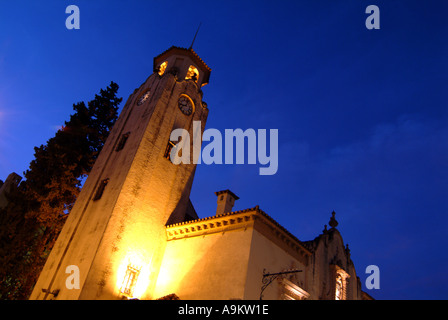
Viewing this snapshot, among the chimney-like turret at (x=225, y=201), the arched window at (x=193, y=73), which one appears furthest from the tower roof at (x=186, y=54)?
the chimney-like turret at (x=225, y=201)

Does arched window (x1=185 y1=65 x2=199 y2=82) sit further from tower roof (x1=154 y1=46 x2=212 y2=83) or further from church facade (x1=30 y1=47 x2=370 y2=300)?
church facade (x1=30 y1=47 x2=370 y2=300)

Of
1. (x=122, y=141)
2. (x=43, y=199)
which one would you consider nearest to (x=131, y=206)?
(x=122, y=141)

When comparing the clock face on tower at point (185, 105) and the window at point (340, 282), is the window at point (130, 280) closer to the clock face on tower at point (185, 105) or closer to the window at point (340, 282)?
the clock face on tower at point (185, 105)

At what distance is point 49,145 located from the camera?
83.5 ft

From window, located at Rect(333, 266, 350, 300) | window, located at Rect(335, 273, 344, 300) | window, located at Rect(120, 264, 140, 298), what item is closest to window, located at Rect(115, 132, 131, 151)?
window, located at Rect(120, 264, 140, 298)

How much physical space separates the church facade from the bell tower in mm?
58

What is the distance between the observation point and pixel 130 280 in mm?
18172

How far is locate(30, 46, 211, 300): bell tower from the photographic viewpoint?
17.3 meters

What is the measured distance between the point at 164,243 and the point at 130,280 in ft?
9.45

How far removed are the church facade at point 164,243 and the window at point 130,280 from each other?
0.05 meters

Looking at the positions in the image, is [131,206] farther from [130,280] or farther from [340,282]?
[340,282]
